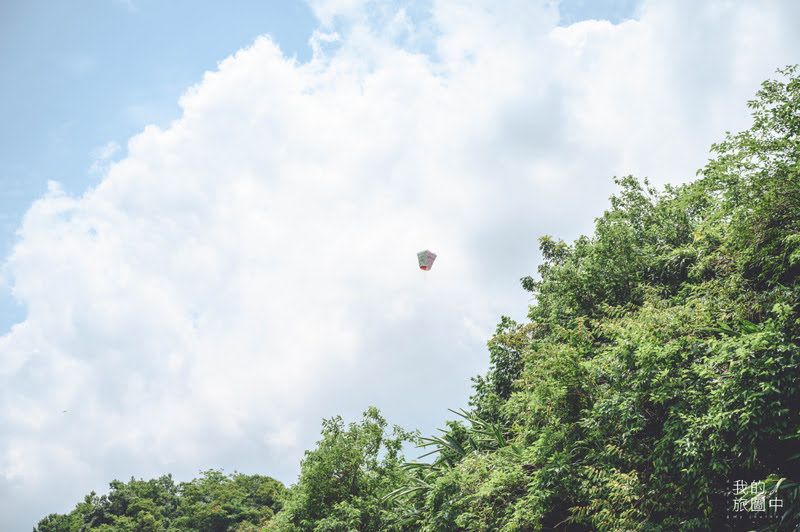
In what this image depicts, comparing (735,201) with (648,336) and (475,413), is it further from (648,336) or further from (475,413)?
(475,413)

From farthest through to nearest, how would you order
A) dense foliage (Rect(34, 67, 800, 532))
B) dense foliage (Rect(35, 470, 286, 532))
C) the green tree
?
dense foliage (Rect(35, 470, 286, 532)) → the green tree → dense foliage (Rect(34, 67, 800, 532))

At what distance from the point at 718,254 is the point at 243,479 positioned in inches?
2243

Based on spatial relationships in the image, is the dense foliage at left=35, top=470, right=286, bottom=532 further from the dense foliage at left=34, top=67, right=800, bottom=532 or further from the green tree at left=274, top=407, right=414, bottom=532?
the dense foliage at left=34, top=67, right=800, bottom=532

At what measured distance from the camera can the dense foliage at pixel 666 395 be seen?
6.85m

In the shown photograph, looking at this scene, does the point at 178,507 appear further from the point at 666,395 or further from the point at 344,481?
the point at 666,395

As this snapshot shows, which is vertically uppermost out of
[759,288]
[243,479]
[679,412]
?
[243,479]

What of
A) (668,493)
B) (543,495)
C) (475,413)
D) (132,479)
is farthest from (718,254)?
(132,479)

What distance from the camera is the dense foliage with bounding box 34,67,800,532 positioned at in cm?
685

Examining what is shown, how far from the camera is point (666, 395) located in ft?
25.3

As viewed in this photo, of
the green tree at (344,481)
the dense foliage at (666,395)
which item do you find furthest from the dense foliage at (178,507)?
the dense foliage at (666,395)

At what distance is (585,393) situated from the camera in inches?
382

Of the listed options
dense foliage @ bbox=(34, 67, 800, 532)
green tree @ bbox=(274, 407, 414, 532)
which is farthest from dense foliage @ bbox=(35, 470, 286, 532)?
dense foliage @ bbox=(34, 67, 800, 532)

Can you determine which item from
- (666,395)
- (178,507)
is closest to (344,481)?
(666,395)

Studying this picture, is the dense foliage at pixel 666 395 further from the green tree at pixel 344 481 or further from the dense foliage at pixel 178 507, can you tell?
the dense foliage at pixel 178 507
